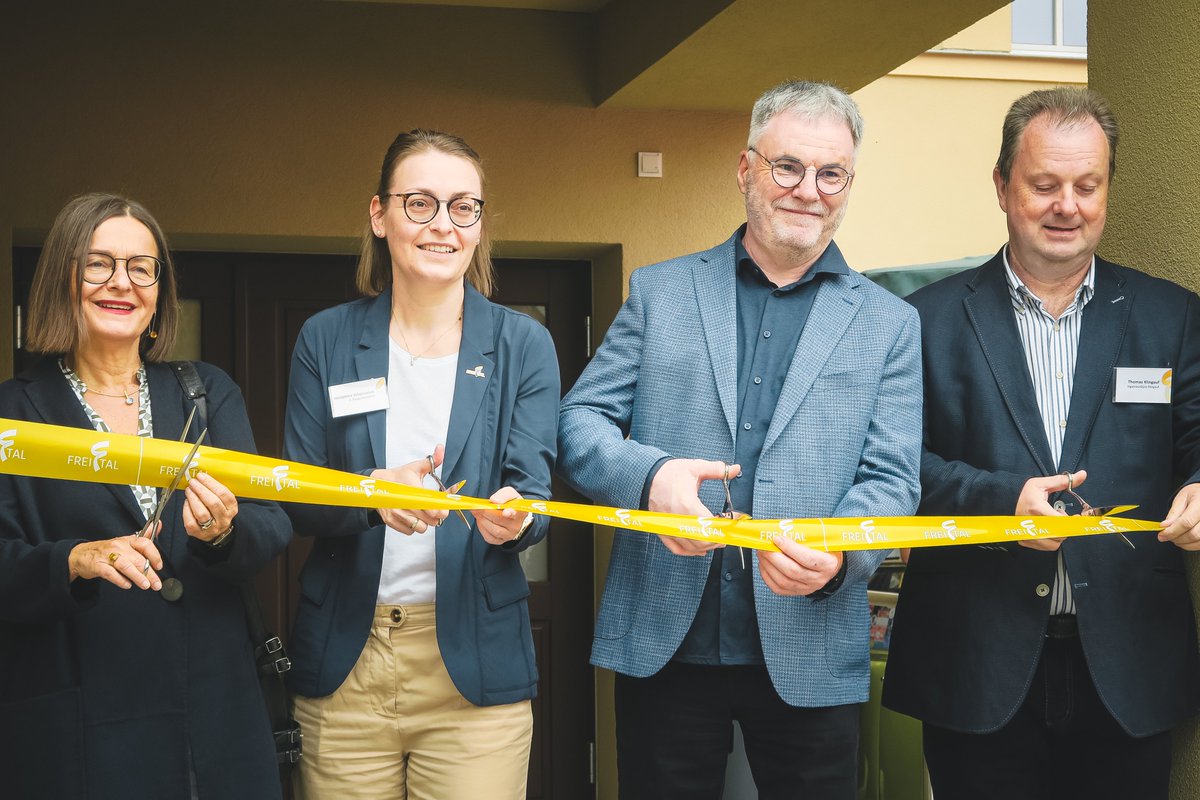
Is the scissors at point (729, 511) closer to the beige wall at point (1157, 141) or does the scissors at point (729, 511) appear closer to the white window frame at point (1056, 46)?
the beige wall at point (1157, 141)

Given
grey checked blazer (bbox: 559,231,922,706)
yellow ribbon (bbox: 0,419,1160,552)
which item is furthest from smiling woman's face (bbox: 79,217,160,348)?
grey checked blazer (bbox: 559,231,922,706)

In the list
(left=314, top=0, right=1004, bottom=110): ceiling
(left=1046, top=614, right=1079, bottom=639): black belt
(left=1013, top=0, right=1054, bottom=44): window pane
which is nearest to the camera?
(left=1046, top=614, right=1079, bottom=639): black belt

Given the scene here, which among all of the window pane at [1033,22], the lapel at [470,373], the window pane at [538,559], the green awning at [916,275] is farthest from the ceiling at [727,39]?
the window pane at [1033,22]

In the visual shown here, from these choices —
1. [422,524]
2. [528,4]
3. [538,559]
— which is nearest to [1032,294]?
[422,524]

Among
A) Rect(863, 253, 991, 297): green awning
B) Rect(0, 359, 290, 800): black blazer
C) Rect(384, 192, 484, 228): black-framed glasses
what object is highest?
Rect(863, 253, 991, 297): green awning

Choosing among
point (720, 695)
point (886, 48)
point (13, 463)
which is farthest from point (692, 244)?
point (13, 463)

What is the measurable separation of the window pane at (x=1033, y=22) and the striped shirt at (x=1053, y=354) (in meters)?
7.36

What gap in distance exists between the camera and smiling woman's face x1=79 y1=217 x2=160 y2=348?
101 inches

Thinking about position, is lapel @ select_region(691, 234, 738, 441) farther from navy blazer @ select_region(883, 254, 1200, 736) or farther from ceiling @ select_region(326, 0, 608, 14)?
ceiling @ select_region(326, 0, 608, 14)

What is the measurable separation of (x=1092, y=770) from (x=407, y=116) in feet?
12.7

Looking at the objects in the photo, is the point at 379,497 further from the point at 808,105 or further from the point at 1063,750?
the point at 1063,750

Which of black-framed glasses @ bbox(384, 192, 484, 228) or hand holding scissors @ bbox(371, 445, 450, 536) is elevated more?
black-framed glasses @ bbox(384, 192, 484, 228)

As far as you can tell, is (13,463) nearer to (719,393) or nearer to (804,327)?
(719,393)

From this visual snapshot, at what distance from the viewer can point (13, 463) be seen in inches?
88.9
